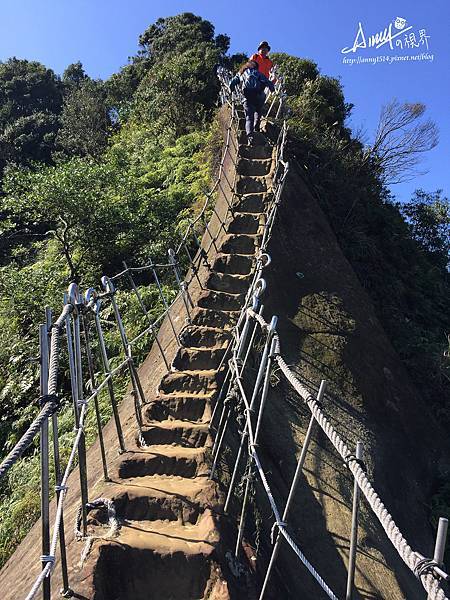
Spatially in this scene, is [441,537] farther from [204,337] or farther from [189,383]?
[204,337]

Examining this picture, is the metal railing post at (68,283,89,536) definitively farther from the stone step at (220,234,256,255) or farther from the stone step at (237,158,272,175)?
the stone step at (237,158,272,175)

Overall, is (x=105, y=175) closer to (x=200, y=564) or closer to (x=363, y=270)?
(x=363, y=270)

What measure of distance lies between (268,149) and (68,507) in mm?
7566

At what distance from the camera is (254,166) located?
888 centimetres

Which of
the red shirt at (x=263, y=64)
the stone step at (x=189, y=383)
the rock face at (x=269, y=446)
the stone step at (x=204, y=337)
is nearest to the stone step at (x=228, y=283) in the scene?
the rock face at (x=269, y=446)

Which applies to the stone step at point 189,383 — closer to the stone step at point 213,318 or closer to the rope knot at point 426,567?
the stone step at point 213,318

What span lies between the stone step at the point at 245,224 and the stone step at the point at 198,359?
9.57 ft

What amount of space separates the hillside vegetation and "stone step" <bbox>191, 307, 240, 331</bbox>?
176 cm

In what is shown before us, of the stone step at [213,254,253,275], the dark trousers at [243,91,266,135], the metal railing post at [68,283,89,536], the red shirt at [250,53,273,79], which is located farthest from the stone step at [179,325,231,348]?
the red shirt at [250,53,273,79]

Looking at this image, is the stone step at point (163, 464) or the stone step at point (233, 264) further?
the stone step at point (233, 264)

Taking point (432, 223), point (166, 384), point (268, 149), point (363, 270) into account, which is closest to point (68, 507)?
point (166, 384)

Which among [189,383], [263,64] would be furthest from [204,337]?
[263,64]

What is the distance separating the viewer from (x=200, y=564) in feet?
9.48

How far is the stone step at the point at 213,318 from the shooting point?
18.7 feet
